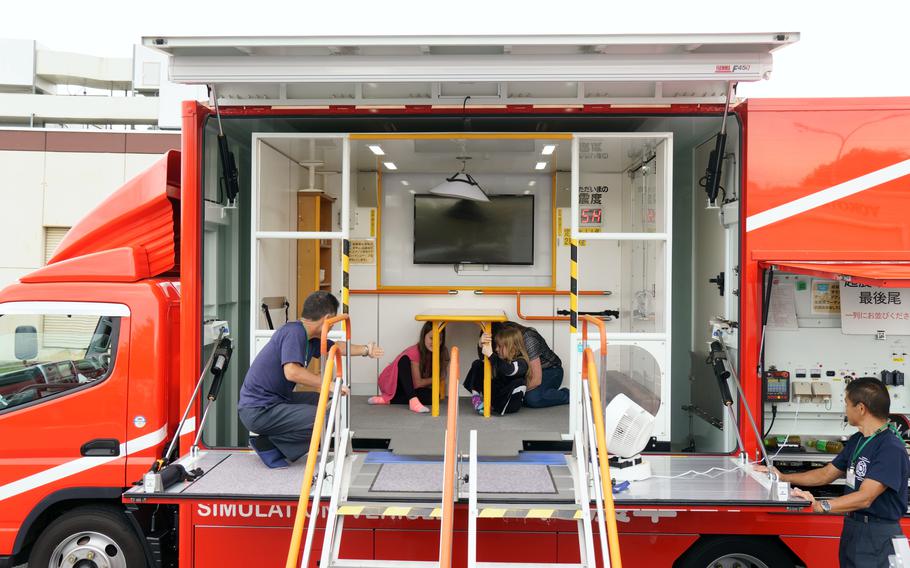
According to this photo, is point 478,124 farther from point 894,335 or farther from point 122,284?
point 894,335

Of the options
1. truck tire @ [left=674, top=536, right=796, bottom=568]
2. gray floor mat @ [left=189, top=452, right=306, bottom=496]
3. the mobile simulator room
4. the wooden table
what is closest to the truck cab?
gray floor mat @ [left=189, top=452, right=306, bottom=496]

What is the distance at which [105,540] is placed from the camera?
3.89 metres

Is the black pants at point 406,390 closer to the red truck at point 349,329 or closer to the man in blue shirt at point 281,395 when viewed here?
the red truck at point 349,329

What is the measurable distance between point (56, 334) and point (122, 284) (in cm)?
50

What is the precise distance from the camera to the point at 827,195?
386 cm

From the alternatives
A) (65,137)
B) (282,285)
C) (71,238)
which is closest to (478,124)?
(282,285)

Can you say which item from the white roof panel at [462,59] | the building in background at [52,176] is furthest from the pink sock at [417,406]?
the building in background at [52,176]

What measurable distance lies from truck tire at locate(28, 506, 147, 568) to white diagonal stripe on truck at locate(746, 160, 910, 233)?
3971mm

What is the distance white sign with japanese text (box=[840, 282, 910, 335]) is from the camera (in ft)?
12.8

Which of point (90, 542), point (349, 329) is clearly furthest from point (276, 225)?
point (90, 542)

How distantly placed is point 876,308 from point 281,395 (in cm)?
352

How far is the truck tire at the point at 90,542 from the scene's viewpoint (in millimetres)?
3855

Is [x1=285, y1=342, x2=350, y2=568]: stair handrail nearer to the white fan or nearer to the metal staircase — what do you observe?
the metal staircase

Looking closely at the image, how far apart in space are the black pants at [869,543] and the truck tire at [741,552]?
393mm
